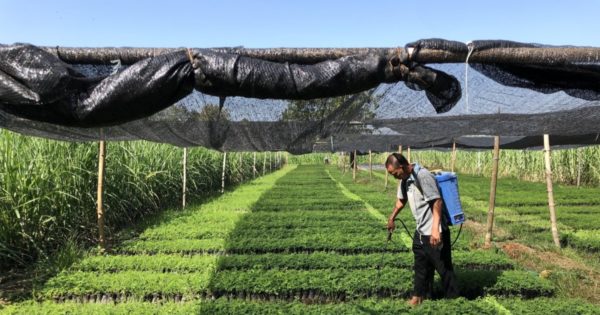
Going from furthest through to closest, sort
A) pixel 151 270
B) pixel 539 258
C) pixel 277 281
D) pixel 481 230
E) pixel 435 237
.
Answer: pixel 481 230
pixel 539 258
pixel 151 270
pixel 277 281
pixel 435 237

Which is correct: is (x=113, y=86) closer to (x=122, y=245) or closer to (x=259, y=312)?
(x=259, y=312)

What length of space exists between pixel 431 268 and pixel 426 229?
0.43m

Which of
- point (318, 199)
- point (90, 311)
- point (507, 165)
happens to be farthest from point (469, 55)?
point (507, 165)

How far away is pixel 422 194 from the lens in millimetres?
4871

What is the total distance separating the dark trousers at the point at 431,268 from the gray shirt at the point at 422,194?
0.15 meters

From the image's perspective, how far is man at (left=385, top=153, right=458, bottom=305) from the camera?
15.6 ft

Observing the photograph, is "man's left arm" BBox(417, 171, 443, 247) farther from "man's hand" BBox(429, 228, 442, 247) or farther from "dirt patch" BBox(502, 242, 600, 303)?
"dirt patch" BBox(502, 242, 600, 303)

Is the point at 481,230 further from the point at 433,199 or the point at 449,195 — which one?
the point at 433,199

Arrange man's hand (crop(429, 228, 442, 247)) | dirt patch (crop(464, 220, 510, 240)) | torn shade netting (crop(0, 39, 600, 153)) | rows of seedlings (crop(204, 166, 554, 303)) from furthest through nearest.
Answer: dirt patch (crop(464, 220, 510, 240)) < rows of seedlings (crop(204, 166, 554, 303)) < man's hand (crop(429, 228, 442, 247)) < torn shade netting (crop(0, 39, 600, 153))

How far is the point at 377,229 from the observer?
838 cm

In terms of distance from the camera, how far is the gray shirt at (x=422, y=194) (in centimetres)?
479

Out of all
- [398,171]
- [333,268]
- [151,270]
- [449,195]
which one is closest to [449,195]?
[449,195]

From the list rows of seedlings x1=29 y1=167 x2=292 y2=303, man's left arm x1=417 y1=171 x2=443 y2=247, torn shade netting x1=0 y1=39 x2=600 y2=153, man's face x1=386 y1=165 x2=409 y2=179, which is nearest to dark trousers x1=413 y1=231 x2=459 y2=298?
man's left arm x1=417 y1=171 x2=443 y2=247

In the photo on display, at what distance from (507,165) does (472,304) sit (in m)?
22.8
